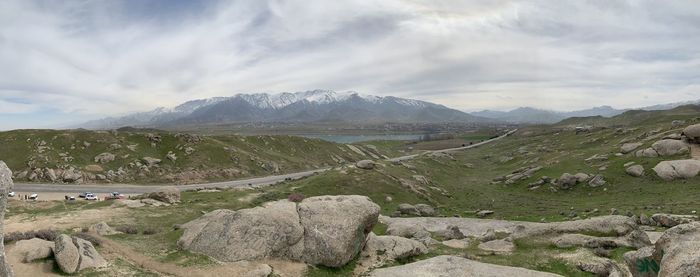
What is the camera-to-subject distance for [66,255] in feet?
86.7

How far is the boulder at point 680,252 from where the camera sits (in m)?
16.0

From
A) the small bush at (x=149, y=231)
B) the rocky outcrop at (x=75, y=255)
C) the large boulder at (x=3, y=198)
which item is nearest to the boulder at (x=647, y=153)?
the small bush at (x=149, y=231)

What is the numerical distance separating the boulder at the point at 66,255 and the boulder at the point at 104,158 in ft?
324

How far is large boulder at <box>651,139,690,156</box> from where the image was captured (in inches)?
3415

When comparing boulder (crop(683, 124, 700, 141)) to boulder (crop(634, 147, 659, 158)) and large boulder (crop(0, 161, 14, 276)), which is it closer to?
boulder (crop(634, 147, 659, 158))

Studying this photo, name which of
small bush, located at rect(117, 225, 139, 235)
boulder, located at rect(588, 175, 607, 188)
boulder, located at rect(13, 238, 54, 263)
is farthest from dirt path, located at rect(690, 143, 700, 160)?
boulder, located at rect(13, 238, 54, 263)

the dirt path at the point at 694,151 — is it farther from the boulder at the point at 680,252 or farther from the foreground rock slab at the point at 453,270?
the boulder at the point at 680,252

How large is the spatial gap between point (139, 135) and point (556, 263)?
130965 mm

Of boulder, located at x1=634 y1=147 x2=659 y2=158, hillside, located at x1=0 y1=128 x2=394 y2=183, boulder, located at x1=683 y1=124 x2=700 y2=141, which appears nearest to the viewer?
boulder, located at x1=683 y1=124 x2=700 y2=141

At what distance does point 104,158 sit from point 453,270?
11336 centimetres

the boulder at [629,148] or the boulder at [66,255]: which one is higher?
the boulder at [66,255]

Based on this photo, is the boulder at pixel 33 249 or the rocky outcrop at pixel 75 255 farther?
the boulder at pixel 33 249

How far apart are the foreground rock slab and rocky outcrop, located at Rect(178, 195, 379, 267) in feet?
13.2

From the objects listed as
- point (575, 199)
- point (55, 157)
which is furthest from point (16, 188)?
point (575, 199)
